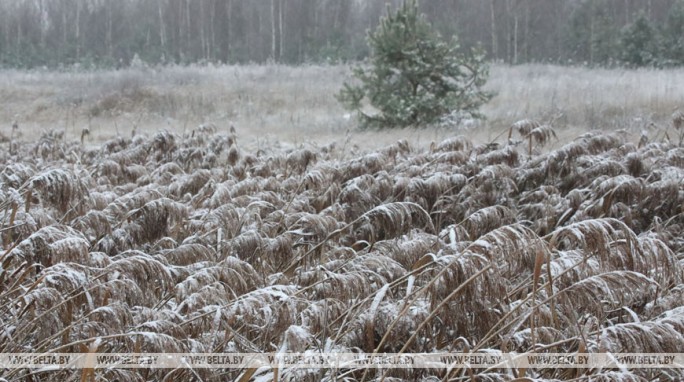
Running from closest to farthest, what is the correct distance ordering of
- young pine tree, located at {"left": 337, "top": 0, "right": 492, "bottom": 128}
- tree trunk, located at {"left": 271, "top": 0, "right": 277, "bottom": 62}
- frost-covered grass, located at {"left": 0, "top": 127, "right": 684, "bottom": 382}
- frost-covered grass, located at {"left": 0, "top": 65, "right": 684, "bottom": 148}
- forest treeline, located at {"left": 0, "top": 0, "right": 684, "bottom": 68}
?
frost-covered grass, located at {"left": 0, "top": 127, "right": 684, "bottom": 382} < frost-covered grass, located at {"left": 0, "top": 65, "right": 684, "bottom": 148} < young pine tree, located at {"left": 337, "top": 0, "right": 492, "bottom": 128} < forest treeline, located at {"left": 0, "top": 0, "right": 684, "bottom": 68} < tree trunk, located at {"left": 271, "top": 0, "right": 277, "bottom": 62}

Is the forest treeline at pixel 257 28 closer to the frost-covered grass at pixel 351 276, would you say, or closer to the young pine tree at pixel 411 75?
the young pine tree at pixel 411 75

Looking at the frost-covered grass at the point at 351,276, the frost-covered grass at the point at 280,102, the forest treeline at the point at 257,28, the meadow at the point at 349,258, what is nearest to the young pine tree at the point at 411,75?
the frost-covered grass at the point at 280,102

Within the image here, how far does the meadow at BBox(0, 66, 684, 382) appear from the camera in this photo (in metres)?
2.32

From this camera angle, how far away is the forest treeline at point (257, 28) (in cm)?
3472

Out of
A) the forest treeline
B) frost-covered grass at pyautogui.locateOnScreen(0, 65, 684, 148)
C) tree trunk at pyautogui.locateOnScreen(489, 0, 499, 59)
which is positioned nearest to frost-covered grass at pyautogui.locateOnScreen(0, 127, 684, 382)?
frost-covered grass at pyautogui.locateOnScreen(0, 65, 684, 148)

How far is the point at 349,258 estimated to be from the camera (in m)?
3.64

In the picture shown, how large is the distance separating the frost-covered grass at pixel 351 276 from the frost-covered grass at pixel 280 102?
5875mm

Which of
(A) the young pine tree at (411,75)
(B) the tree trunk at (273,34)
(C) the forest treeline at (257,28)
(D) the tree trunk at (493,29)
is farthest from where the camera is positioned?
(B) the tree trunk at (273,34)

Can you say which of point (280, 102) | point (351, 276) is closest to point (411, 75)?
point (280, 102)

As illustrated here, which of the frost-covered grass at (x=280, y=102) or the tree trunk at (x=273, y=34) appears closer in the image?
the frost-covered grass at (x=280, y=102)

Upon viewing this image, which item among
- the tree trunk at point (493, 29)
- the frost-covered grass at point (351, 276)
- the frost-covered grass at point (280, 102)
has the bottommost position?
the frost-covered grass at point (351, 276)

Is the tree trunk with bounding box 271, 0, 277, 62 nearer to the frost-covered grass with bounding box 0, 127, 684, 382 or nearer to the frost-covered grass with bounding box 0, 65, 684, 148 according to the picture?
the frost-covered grass with bounding box 0, 65, 684, 148

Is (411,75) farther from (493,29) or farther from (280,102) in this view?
(493,29)

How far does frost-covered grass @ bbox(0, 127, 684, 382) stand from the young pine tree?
7.90m
